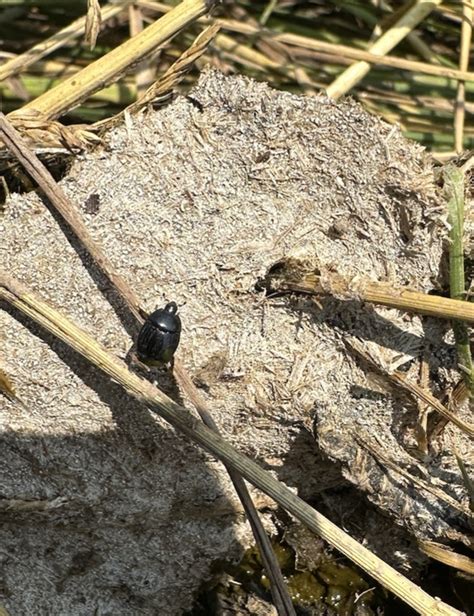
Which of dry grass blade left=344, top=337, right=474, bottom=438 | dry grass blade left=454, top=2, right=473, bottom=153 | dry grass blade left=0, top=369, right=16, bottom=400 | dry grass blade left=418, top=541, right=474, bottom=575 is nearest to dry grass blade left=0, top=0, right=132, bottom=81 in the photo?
dry grass blade left=0, top=369, right=16, bottom=400

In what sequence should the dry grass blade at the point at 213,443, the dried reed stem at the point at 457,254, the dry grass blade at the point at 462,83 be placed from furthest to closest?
the dry grass blade at the point at 462,83 → the dried reed stem at the point at 457,254 → the dry grass blade at the point at 213,443

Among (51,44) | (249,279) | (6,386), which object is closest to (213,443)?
(249,279)

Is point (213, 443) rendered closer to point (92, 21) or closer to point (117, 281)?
point (117, 281)

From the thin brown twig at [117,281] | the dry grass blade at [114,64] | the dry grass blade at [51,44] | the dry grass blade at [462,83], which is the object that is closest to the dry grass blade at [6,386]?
the thin brown twig at [117,281]

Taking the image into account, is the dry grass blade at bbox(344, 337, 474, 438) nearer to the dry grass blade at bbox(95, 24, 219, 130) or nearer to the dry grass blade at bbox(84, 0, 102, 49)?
the dry grass blade at bbox(95, 24, 219, 130)

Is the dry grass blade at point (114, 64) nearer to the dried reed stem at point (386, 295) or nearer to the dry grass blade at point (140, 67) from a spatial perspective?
the dry grass blade at point (140, 67)

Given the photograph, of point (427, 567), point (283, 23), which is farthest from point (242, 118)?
point (427, 567)

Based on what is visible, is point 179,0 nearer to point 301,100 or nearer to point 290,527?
point 301,100
